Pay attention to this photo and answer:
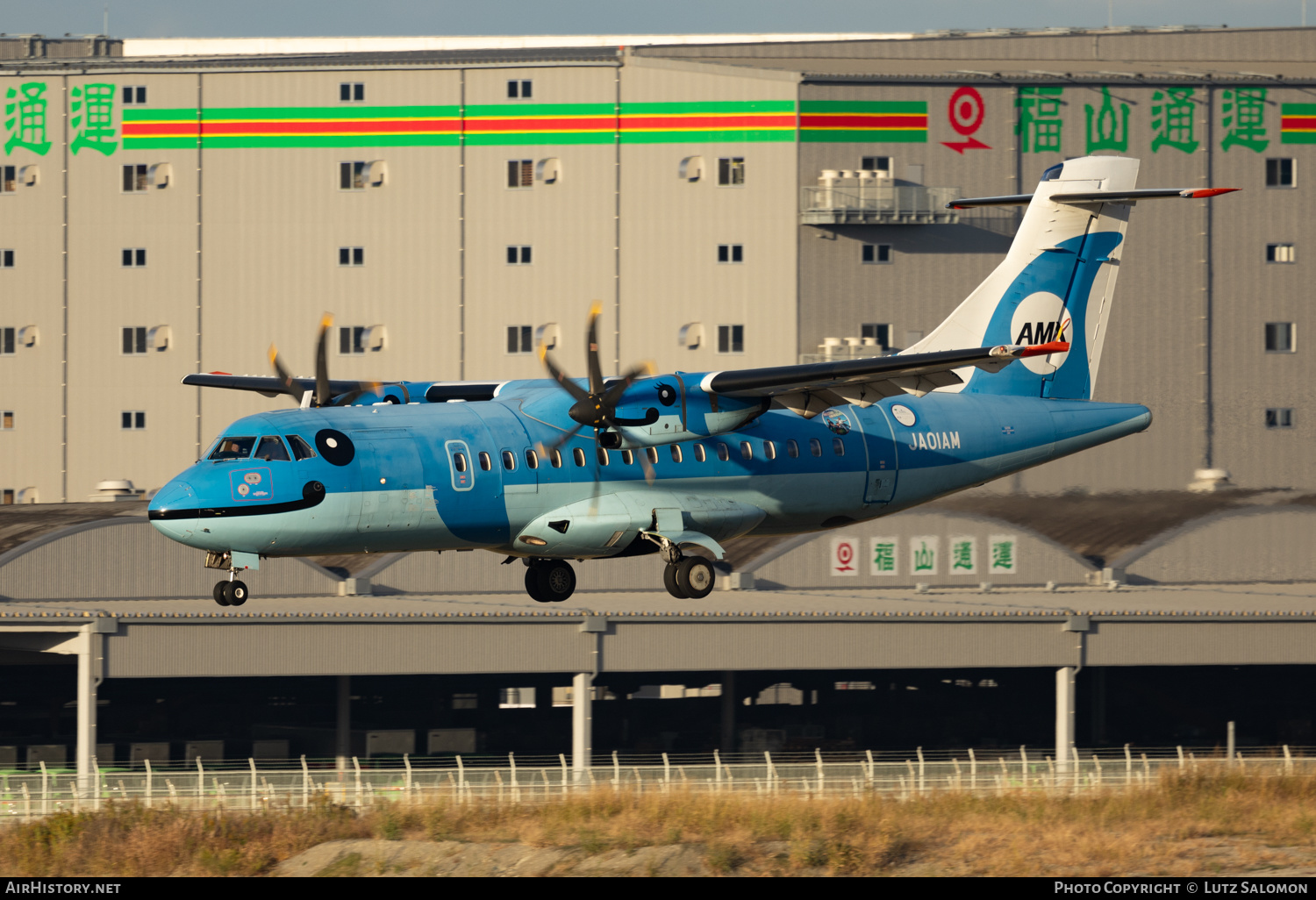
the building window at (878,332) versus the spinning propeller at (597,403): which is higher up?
the building window at (878,332)

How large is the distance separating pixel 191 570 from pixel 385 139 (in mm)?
28938

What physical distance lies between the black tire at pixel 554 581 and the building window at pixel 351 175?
184 feet

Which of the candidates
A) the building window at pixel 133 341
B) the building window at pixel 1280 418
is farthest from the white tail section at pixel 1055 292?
the building window at pixel 133 341

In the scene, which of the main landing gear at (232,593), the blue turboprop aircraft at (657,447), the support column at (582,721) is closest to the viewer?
the main landing gear at (232,593)

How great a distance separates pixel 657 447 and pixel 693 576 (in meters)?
2.71

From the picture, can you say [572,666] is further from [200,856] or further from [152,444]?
[152,444]

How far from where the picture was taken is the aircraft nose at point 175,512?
28562mm

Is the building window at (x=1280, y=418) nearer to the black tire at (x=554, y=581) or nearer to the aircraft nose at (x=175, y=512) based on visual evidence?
the black tire at (x=554, y=581)

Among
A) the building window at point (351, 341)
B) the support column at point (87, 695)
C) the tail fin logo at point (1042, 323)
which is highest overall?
the building window at point (351, 341)

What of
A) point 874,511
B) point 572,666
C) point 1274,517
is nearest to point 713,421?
point 874,511

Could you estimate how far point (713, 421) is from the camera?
1319 inches

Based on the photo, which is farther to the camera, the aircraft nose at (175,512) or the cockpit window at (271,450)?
the cockpit window at (271,450)

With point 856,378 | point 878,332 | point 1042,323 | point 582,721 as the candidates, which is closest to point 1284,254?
point 878,332

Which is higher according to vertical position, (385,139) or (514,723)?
(385,139)
